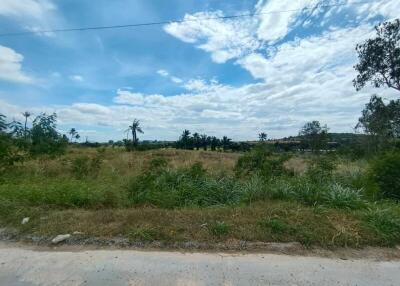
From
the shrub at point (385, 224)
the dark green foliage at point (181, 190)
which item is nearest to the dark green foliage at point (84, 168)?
the dark green foliage at point (181, 190)

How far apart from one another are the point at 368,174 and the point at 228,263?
4.73 m

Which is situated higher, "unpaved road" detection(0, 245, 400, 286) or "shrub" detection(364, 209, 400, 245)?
"shrub" detection(364, 209, 400, 245)

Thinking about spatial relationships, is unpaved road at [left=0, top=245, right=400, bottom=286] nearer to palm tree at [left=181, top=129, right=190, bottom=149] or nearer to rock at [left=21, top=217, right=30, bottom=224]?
rock at [left=21, top=217, right=30, bottom=224]

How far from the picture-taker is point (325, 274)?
3123 millimetres

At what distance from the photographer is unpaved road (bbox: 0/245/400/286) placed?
297cm

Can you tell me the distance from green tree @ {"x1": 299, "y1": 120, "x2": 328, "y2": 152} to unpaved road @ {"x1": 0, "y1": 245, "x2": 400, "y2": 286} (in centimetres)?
3526

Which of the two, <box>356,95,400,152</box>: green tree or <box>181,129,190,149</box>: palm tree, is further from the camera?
<box>181,129,190,149</box>: palm tree

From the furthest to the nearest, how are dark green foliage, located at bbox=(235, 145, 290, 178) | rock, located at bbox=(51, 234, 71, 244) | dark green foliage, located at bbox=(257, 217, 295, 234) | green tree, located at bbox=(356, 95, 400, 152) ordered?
green tree, located at bbox=(356, 95, 400, 152) → dark green foliage, located at bbox=(235, 145, 290, 178) → dark green foliage, located at bbox=(257, 217, 295, 234) → rock, located at bbox=(51, 234, 71, 244)

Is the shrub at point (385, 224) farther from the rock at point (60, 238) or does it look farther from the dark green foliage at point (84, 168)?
the dark green foliage at point (84, 168)

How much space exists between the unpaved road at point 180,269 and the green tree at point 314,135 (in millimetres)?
35263

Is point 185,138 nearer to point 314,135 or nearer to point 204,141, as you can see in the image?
point 204,141

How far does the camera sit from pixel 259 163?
26.5 feet

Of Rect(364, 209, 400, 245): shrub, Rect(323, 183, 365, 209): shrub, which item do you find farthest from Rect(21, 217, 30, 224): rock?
Rect(364, 209, 400, 245): shrub

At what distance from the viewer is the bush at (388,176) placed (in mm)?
6089
